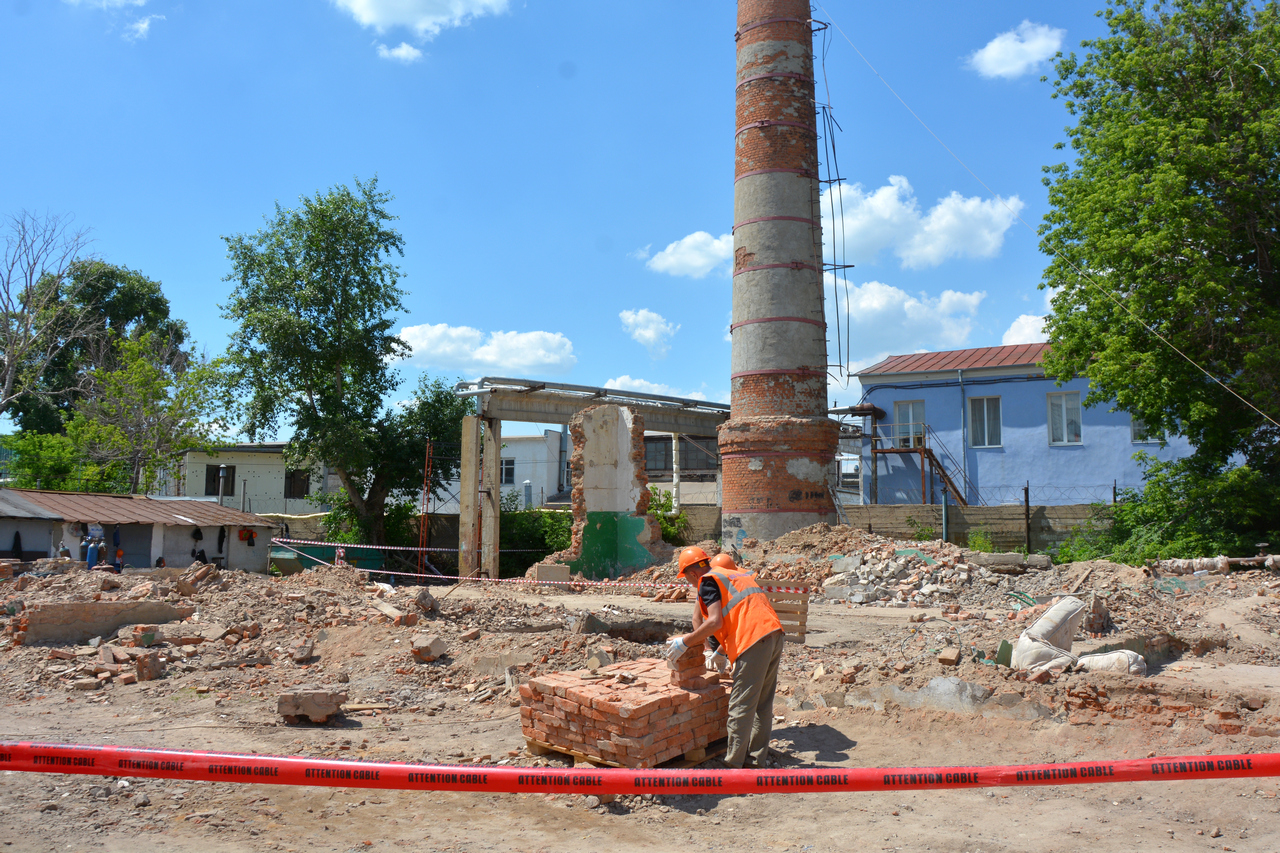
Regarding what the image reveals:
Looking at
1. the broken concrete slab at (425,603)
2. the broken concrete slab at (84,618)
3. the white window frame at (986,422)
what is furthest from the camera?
the white window frame at (986,422)

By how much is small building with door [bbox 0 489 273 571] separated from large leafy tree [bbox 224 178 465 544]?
3.60 metres

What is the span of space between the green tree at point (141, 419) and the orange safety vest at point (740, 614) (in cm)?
2402

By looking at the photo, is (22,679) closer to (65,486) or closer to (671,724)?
(671,724)

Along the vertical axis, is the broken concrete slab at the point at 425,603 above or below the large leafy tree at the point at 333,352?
below

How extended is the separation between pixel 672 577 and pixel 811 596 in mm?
3429

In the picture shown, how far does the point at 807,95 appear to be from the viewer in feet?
59.9

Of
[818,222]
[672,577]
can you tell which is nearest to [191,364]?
[672,577]

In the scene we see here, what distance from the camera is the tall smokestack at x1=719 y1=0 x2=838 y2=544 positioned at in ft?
57.1

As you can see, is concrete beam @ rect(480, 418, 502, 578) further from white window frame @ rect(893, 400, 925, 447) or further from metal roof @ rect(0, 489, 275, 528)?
white window frame @ rect(893, 400, 925, 447)

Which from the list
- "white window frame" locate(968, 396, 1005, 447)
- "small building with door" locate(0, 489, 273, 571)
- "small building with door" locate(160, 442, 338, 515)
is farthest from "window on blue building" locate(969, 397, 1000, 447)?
"small building with door" locate(160, 442, 338, 515)

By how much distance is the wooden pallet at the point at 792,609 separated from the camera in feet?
30.1

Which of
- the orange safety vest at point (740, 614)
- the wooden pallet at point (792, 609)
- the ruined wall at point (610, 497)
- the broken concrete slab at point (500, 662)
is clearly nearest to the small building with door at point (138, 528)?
the ruined wall at point (610, 497)

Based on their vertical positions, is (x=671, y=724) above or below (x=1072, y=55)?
below

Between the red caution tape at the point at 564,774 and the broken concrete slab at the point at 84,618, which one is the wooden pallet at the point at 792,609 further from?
the broken concrete slab at the point at 84,618
